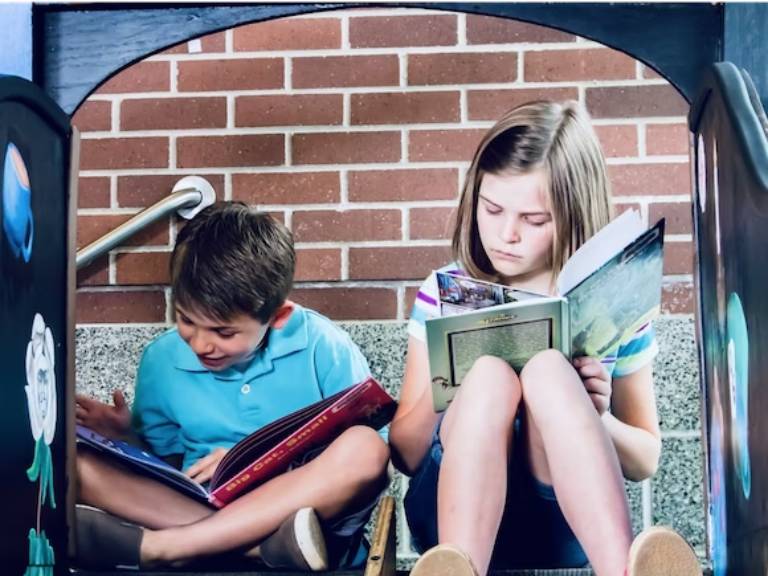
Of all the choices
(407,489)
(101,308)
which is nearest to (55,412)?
(101,308)

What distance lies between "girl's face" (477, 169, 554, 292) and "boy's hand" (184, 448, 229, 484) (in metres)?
0.62

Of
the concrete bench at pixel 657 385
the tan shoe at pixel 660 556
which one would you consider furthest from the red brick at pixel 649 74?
the tan shoe at pixel 660 556

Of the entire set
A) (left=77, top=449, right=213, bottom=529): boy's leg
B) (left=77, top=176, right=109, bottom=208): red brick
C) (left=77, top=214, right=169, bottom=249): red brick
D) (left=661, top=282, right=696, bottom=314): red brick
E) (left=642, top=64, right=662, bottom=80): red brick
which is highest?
(left=642, top=64, right=662, bottom=80): red brick

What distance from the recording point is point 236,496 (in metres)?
1.86

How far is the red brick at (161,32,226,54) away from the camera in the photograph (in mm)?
1985

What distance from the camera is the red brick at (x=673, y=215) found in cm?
193

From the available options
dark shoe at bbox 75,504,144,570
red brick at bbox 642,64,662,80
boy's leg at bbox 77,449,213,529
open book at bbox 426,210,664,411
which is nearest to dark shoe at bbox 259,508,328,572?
boy's leg at bbox 77,449,213,529

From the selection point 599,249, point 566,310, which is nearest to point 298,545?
point 566,310

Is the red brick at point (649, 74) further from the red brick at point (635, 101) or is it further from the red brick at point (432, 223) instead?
the red brick at point (432, 223)

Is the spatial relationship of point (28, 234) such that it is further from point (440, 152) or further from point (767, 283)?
point (767, 283)

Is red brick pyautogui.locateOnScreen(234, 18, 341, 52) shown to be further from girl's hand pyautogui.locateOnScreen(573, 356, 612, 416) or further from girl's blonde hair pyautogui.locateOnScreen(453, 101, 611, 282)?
girl's hand pyautogui.locateOnScreen(573, 356, 612, 416)

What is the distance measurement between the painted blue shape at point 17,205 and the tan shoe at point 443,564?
2.57ft

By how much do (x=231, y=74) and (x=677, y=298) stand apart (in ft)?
3.07

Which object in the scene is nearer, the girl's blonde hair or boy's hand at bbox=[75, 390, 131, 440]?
the girl's blonde hair
